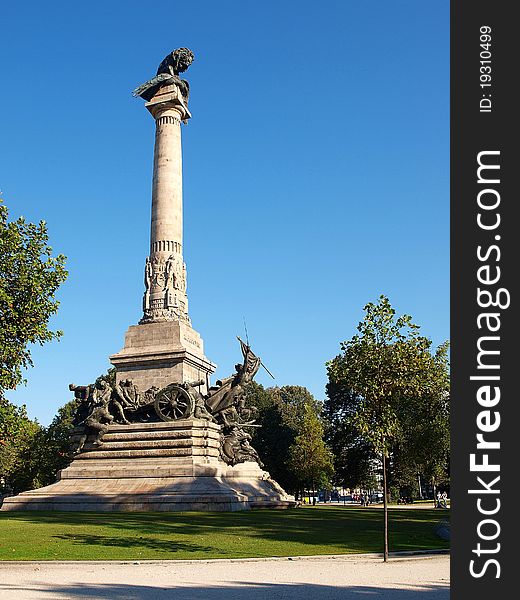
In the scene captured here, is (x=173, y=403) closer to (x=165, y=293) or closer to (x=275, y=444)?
(x=165, y=293)

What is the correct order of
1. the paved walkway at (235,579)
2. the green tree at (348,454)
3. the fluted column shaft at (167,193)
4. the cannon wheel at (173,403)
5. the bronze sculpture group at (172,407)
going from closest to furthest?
the paved walkway at (235,579), the cannon wheel at (173,403), the bronze sculpture group at (172,407), the fluted column shaft at (167,193), the green tree at (348,454)

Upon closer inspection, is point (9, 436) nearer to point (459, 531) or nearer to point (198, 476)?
point (198, 476)

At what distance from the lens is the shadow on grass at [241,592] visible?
11.7 metres

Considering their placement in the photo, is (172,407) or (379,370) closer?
(379,370)

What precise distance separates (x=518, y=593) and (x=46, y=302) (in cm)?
1990

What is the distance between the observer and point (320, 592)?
1223 centimetres

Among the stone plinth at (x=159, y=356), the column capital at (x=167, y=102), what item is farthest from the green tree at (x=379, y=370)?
the column capital at (x=167, y=102)

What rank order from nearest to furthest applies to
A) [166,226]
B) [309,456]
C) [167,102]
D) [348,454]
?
[166,226] < [167,102] < [309,456] < [348,454]

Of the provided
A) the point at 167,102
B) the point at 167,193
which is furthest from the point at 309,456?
the point at 167,102

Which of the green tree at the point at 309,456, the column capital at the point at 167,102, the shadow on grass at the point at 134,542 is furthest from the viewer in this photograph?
the green tree at the point at 309,456

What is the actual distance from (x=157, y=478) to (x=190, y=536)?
11.4 metres

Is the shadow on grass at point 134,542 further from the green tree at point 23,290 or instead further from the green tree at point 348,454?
the green tree at point 348,454

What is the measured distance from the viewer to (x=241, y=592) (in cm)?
1212

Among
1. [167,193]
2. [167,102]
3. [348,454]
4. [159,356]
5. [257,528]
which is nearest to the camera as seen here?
[257,528]
